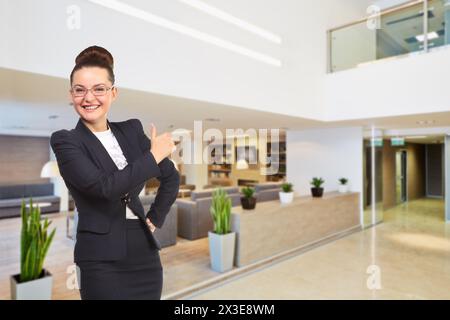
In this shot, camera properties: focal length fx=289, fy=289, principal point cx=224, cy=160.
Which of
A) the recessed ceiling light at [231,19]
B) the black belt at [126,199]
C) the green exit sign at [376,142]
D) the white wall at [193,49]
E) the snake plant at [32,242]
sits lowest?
the snake plant at [32,242]

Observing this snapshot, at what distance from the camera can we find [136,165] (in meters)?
0.79

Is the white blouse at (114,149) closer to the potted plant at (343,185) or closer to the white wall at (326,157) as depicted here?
the potted plant at (343,185)

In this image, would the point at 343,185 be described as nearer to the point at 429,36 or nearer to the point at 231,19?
the point at 429,36

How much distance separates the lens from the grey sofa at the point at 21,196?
6375 mm

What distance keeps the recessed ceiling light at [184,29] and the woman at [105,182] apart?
1.42 m

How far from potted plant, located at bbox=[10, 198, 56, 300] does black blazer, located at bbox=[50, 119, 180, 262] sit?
1.59 m

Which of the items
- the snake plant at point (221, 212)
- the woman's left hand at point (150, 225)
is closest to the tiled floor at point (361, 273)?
the snake plant at point (221, 212)

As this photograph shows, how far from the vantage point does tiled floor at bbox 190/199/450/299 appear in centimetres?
290

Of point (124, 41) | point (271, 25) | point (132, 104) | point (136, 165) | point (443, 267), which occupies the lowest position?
point (443, 267)

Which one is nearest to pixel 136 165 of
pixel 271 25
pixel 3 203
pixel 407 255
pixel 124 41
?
pixel 124 41

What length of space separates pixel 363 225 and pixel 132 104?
4.99 m

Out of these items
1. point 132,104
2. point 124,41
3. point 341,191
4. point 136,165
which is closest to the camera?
point 136,165

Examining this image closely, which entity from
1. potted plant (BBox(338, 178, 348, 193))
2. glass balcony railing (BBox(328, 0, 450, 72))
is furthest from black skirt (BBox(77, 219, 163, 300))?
potted plant (BBox(338, 178, 348, 193))

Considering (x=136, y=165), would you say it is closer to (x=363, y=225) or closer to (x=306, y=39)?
(x=306, y=39)
